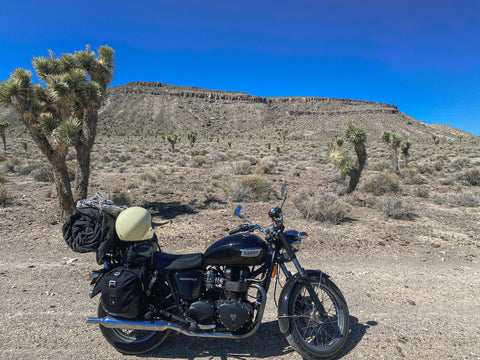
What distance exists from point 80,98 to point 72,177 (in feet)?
26.4

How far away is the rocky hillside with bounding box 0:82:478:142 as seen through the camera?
79562mm

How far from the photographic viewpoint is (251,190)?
11.5 m

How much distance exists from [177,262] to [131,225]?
604mm

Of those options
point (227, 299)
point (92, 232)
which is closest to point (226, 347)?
point (227, 299)

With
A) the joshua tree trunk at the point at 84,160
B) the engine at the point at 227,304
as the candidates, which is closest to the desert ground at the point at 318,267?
the engine at the point at 227,304

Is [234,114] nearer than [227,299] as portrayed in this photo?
No

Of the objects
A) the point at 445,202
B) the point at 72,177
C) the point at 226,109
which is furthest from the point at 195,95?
the point at 445,202

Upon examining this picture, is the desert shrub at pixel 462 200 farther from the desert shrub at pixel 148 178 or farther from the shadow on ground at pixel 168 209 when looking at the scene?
the desert shrub at pixel 148 178

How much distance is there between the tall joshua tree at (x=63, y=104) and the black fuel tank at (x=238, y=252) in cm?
741

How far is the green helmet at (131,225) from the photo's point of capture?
2.88m

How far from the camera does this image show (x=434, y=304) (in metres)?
4.07

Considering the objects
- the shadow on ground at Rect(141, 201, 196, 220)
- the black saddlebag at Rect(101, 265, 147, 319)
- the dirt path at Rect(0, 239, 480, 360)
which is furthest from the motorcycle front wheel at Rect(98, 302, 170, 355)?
the shadow on ground at Rect(141, 201, 196, 220)

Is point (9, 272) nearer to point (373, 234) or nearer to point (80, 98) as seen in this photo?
point (80, 98)

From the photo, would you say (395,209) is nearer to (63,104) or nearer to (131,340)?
(131,340)
